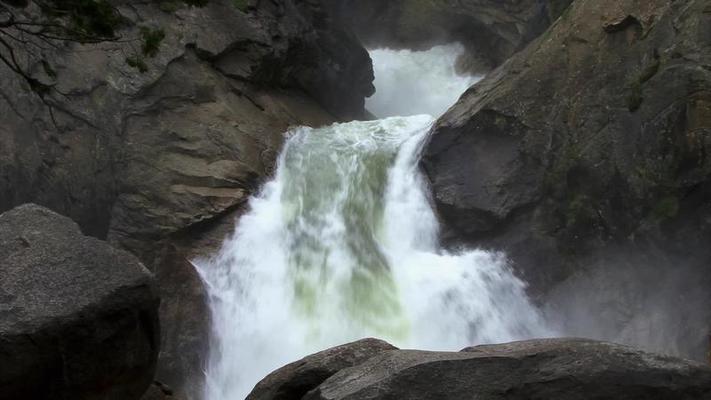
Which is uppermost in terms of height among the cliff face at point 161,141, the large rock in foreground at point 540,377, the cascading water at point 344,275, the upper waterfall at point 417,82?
the upper waterfall at point 417,82

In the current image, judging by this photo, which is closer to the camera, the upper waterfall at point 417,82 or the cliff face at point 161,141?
the cliff face at point 161,141

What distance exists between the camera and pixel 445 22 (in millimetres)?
31641

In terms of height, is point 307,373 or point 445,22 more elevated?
point 445,22

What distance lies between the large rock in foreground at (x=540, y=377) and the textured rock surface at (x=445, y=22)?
847 inches

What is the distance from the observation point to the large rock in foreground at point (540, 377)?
678cm

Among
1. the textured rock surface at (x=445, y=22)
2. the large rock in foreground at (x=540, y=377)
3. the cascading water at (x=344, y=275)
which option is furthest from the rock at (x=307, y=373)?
the textured rock surface at (x=445, y=22)

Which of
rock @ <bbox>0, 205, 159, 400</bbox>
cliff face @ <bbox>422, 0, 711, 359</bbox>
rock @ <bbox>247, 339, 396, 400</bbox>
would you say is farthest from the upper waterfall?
rock @ <bbox>247, 339, 396, 400</bbox>

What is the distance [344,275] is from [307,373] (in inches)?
294

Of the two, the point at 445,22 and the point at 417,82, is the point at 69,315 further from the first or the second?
the point at 445,22

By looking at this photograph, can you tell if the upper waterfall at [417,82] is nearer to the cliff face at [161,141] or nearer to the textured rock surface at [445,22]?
the textured rock surface at [445,22]

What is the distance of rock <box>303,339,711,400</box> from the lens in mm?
6777

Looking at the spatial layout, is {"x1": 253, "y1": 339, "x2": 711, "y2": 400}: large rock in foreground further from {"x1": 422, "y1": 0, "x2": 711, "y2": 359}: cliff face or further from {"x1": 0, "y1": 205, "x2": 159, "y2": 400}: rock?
{"x1": 422, "y1": 0, "x2": 711, "y2": 359}: cliff face

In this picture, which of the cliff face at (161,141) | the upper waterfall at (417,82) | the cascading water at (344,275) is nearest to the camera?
the cascading water at (344,275)

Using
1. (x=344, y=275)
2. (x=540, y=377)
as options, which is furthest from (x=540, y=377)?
(x=344, y=275)
